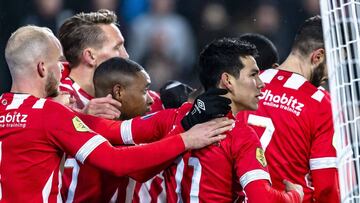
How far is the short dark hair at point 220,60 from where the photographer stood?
4.61m

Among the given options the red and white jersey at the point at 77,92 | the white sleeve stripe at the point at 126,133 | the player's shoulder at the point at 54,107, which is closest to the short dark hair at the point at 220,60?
the white sleeve stripe at the point at 126,133

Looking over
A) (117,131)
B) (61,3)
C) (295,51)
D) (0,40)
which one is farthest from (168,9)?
(117,131)

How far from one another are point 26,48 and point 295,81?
5.11 ft

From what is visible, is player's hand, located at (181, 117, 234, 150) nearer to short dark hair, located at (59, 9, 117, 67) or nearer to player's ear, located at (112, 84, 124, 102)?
player's ear, located at (112, 84, 124, 102)

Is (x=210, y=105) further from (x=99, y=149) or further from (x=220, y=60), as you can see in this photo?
(x=99, y=149)

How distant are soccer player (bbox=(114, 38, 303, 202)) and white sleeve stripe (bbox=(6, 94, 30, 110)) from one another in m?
0.55

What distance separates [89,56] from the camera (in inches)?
229

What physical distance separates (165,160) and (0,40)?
4205 millimetres

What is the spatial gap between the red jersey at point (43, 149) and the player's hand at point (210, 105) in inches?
5.9

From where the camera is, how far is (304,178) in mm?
5281

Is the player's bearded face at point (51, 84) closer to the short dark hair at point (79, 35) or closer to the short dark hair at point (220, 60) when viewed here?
the short dark hair at point (220, 60)

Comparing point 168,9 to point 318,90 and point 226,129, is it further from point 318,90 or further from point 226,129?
point 226,129

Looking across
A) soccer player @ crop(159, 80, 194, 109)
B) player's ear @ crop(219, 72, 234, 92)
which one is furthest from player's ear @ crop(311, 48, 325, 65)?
soccer player @ crop(159, 80, 194, 109)

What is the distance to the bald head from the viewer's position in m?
4.58
